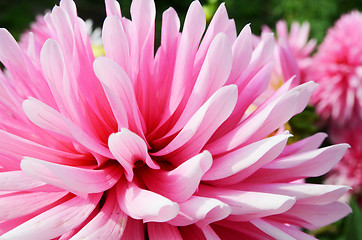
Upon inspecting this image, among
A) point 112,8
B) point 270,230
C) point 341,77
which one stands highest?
point 341,77

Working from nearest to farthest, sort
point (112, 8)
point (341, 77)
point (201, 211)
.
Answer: point (201, 211)
point (112, 8)
point (341, 77)

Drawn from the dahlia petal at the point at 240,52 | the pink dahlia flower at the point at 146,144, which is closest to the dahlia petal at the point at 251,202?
the pink dahlia flower at the point at 146,144

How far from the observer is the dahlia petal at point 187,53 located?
429 millimetres

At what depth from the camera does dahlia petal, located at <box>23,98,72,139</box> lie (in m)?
0.37

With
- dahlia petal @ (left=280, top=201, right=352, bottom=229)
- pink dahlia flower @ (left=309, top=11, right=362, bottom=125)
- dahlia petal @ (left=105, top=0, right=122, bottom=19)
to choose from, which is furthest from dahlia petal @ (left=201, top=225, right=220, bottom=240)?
pink dahlia flower @ (left=309, top=11, right=362, bottom=125)

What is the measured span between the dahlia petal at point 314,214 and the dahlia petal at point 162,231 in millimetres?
129

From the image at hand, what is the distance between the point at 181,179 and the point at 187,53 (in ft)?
0.41

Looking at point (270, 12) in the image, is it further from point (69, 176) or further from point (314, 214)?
point (69, 176)

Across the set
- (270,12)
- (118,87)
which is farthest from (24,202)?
(270,12)

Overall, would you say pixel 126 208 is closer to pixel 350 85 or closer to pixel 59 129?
pixel 59 129

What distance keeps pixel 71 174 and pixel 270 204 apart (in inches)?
6.3

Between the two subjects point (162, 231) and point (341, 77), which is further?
point (341, 77)

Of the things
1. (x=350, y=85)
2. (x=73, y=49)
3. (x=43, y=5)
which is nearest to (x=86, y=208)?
(x=73, y=49)

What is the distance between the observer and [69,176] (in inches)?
14.2
